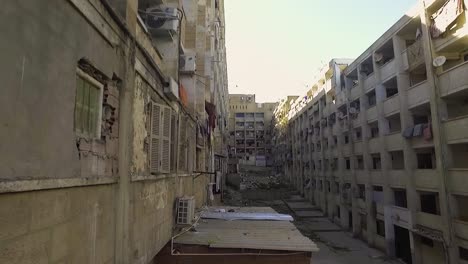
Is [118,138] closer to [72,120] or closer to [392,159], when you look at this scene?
[72,120]

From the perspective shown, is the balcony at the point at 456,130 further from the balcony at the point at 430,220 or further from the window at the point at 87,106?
the window at the point at 87,106

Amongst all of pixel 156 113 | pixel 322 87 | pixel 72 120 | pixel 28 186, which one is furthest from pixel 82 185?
pixel 322 87

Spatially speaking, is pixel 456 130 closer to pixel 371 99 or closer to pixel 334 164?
pixel 371 99

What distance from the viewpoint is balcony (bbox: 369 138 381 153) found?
82.4 ft

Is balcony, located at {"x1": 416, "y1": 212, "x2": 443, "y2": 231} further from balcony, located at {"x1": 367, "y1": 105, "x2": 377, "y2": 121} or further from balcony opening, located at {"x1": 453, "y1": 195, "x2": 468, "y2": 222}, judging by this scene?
balcony, located at {"x1": 367, "y1": 105, "x2": 377, "y2": 121}

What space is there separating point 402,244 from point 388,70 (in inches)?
454

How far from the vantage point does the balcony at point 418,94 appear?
19.2 meters

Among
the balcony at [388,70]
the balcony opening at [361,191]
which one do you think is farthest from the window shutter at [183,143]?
the balcony opening at [361,191]

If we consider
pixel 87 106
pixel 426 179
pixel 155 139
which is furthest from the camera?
pixel 426 179

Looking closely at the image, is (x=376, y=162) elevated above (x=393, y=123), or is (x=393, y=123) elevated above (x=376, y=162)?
(x=393, y=123)

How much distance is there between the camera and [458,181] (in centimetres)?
1662

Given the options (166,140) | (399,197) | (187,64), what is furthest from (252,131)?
Answer: (166,140)

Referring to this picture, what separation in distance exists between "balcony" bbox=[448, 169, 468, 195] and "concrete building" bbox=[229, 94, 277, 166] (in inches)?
2351

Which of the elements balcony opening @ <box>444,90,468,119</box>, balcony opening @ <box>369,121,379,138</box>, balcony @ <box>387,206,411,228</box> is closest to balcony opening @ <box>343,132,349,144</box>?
balcony opening @ <box>369,121,379,138</box>
